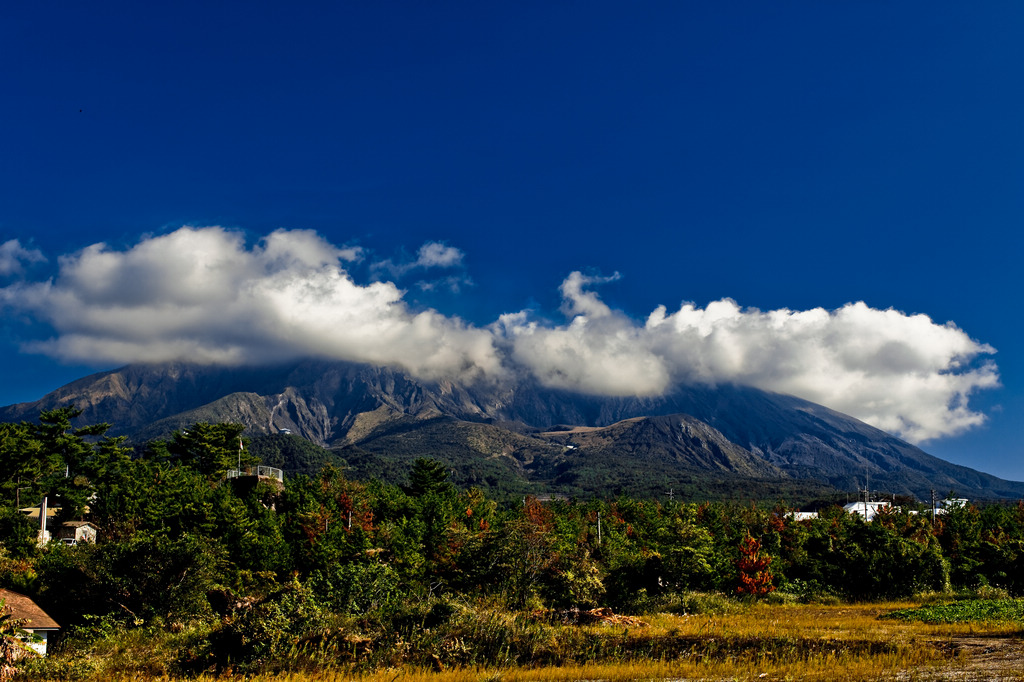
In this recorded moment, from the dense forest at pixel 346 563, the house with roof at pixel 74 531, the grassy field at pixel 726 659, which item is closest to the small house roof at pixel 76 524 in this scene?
the house with roof at pixel 74 531

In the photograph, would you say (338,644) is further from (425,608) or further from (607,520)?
(607,520)

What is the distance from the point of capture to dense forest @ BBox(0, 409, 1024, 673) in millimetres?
18969

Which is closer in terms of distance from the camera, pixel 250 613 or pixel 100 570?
pixel 250 613

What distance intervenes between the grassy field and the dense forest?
3.92 ft

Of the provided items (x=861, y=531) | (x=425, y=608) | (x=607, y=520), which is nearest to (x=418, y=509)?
(x=607, y=520)

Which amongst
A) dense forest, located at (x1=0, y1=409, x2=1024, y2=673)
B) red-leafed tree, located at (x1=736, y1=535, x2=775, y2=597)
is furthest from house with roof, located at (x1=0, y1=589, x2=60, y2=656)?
red-leafed tree, located at (x1=736, y1=535, x2=775, y2=597)

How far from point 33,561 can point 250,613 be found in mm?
37648

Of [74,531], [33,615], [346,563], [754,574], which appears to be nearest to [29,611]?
[33,615]

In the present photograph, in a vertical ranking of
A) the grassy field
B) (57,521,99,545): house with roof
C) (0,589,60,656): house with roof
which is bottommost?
(0,589,60,656): house with roof

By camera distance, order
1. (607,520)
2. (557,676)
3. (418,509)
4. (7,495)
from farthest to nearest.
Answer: (607,520)
(418,509)
(7,495)
(557,676)

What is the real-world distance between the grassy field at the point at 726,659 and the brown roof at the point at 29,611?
14.4m

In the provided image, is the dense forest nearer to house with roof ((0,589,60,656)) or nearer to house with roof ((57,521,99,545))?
house with roof ((0,589,60,656))

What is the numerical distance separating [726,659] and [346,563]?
35735 millimetres

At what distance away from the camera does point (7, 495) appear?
55969 millimetres
